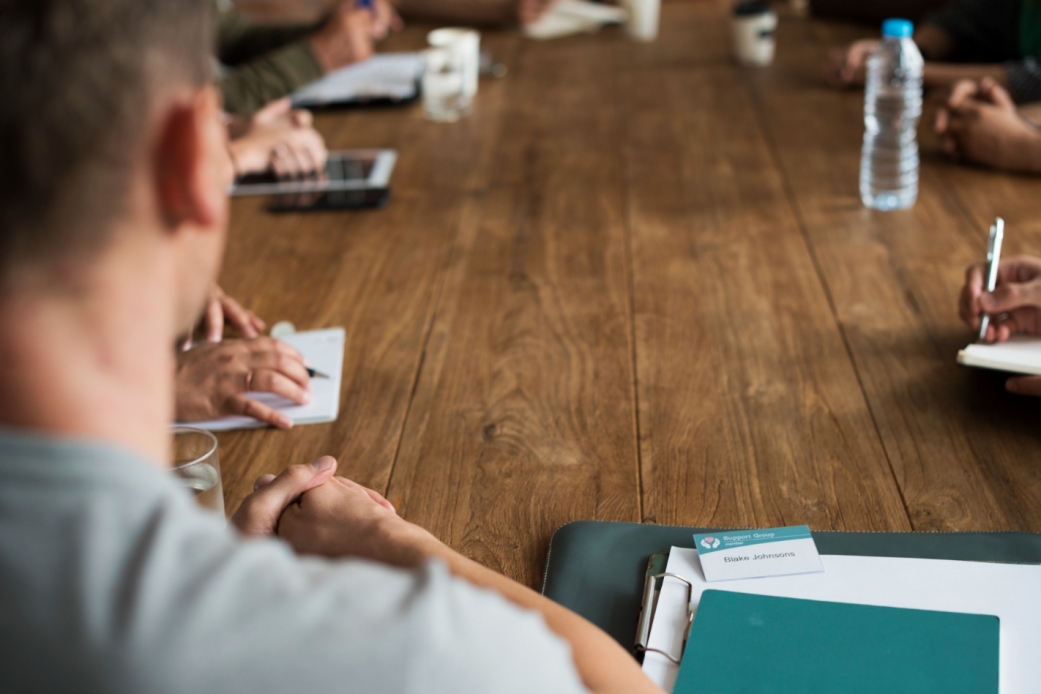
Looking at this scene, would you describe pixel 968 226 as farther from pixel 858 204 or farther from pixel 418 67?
pixel 418 67

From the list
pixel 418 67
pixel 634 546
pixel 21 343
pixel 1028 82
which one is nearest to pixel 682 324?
pixel 634 546

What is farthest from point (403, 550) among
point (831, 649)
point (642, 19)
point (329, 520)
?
point (642, 19)

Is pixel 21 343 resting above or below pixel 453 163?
above

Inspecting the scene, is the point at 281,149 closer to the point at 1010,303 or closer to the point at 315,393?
the point at 315,393

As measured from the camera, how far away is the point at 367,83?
2.32m

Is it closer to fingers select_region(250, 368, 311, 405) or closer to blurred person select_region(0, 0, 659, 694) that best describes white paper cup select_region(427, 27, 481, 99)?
fingers select_region(250, 368, 311, 405)

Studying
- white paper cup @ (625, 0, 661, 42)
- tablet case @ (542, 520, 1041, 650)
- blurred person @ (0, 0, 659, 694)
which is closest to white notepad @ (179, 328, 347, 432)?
tablet case @ (542, 520, 1041, 650)

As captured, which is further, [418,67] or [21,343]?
[418,67]

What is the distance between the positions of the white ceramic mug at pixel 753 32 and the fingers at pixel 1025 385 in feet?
4.81

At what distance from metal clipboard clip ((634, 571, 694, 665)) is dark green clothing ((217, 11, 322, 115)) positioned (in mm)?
1636

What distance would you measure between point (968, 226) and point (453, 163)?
2.96 feet

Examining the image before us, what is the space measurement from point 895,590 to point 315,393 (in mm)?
665

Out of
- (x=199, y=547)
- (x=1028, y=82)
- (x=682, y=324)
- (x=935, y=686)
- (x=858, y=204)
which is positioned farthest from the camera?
(x=1028, y=82)

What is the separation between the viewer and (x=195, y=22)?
48 cm
